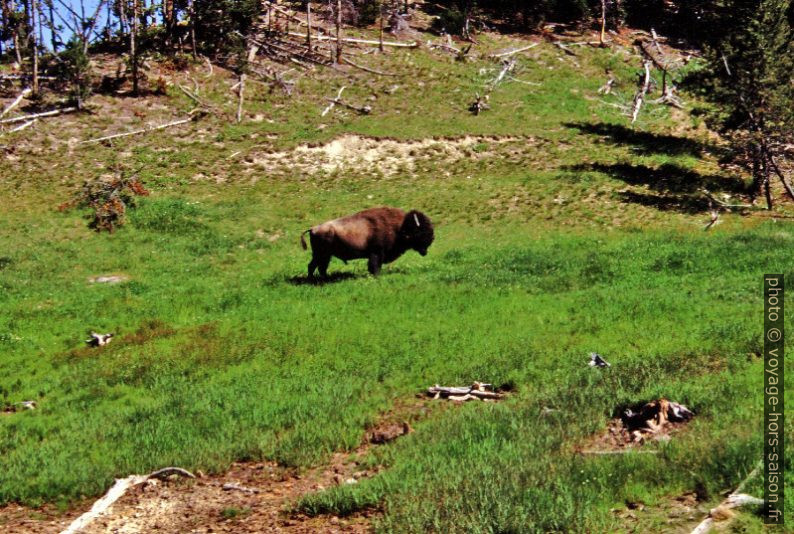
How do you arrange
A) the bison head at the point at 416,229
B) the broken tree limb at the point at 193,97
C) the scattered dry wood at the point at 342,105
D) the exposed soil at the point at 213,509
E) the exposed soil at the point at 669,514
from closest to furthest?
the exposed soil at the point at 669,514 → the exposed soil at the point at 213,509 → the bison head at the point at 416,229 → the broken tree limb at the point at 193,97 → the scattered dry wood at the point at 342,105

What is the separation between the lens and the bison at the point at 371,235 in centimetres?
2452

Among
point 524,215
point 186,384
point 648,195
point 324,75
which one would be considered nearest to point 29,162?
point 324,75

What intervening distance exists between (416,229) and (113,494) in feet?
51.9

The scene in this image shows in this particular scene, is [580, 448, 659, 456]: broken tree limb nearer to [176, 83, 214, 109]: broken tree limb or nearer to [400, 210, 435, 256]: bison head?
[400, 210, 435, 256]: bison head

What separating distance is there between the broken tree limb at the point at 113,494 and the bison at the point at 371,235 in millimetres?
13817

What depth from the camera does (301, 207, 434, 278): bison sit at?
2452 centimetres

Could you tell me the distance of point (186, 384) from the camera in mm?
→ 16125

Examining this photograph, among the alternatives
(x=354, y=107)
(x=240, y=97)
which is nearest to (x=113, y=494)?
(x=240, y=97)

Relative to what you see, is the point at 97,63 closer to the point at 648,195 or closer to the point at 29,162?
the point at 29,162

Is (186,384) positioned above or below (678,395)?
below

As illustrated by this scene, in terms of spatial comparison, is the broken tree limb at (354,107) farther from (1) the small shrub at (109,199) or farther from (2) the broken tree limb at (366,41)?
(1) the small shrub at (109,199)

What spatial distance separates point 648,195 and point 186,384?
3019 centimetres

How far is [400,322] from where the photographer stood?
758 inches

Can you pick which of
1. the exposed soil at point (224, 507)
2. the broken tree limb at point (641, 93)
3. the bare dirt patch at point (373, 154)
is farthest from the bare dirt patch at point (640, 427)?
the broken tree limb at point (641, 93)
